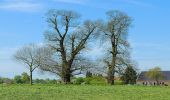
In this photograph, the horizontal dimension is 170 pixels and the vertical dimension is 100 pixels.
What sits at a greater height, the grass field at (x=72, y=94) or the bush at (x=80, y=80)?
the bush at (x=80, y=80)

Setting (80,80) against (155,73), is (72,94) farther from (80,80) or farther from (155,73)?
(155,73)

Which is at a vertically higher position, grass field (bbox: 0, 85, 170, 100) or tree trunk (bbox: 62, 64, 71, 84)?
tree trunk (bbox: 62, 64, 71, 84)

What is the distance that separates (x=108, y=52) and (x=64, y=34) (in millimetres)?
6511

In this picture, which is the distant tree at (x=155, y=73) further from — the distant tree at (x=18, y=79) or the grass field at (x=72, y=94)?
the grass field at (x=72, y=94)

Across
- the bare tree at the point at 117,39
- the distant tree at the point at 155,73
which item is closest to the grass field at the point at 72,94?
the bare tree at the point at 117,39

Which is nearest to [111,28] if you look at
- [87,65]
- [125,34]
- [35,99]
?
[125,34]

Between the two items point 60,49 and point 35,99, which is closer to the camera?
point 35,99

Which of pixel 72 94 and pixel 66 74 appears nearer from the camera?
pixel 72 94

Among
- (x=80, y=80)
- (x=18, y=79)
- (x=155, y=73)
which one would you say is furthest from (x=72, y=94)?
(x=155, y=73)

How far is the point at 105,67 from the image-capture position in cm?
6084

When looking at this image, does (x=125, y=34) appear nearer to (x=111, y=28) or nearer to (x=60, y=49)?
(x=111, y=28)

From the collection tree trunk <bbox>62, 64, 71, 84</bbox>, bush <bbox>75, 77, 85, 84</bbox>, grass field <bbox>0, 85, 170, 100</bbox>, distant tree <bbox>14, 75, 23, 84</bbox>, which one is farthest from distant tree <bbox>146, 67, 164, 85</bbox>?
grass field <bbox>0, 85, 170, 100</bbox>

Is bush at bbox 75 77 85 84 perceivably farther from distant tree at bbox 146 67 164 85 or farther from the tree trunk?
distant tree at bbox 146 67 164 85

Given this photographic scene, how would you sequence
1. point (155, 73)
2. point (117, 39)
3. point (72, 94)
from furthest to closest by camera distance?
point (155, 73), point (117, 39), point (72, 94)
